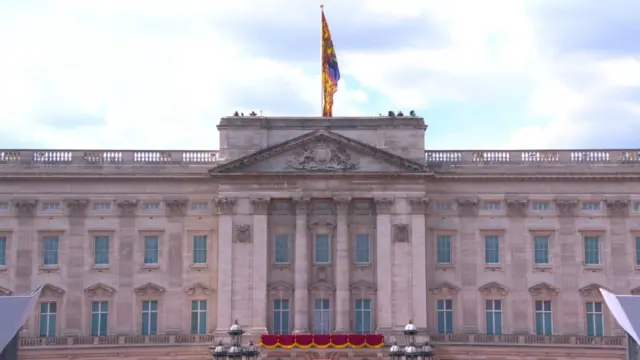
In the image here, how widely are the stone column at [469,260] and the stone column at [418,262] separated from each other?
2.64 metres

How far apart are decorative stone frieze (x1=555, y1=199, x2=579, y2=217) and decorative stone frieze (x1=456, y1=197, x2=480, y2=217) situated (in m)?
5.25

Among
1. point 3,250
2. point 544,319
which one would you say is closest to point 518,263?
point 544,319

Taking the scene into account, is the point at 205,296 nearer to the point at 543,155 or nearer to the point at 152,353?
the point at 152,353

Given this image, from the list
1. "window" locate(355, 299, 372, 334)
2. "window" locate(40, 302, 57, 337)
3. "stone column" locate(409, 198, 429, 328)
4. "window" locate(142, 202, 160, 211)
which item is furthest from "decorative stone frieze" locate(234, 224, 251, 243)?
"window" locate(40, 302, 57, 337)

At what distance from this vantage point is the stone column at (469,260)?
77.5 meters

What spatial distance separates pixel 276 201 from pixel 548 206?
697 inches

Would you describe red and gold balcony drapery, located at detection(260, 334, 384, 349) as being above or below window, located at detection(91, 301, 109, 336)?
below

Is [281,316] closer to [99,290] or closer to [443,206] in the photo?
[99,290]

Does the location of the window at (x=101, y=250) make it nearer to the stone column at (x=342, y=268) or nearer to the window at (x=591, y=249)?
the stone column at (x=342, y=268)

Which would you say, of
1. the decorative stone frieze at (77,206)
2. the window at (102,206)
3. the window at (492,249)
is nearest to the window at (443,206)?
the window at (492,249)

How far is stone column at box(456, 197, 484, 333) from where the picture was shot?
77.5 m

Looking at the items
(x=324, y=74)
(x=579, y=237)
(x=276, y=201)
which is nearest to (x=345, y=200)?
(x=276, y=201)

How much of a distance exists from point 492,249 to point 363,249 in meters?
8.47

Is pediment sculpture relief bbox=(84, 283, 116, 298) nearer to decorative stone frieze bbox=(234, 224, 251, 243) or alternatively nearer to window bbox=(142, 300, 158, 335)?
window bbox=(142, 300, 158, 335)
